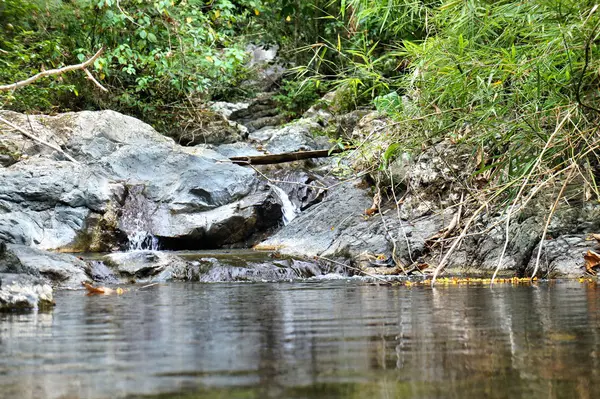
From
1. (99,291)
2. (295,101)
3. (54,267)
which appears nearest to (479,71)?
(99,291)

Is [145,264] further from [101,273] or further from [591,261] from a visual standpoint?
[591,261]

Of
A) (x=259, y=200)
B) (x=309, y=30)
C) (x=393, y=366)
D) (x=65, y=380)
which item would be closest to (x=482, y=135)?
(x=393, y=366)

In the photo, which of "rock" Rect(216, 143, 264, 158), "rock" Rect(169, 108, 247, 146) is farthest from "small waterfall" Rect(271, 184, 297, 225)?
"rock" Rect(169, 108, 247, 146)

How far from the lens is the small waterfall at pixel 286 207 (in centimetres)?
1105

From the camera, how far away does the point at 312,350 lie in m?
1.90

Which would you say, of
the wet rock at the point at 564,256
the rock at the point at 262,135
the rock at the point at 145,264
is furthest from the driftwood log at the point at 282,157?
the wet rock at the point at 564,256

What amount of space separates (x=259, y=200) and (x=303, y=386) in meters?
9.37

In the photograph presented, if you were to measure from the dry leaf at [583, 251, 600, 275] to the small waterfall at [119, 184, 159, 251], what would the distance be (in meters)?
6.36

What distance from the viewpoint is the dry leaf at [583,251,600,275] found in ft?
17.9

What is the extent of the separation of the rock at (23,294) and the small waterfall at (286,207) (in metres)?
7.21

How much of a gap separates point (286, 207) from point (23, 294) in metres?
7.69

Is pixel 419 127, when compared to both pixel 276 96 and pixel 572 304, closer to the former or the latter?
pixel 572 304

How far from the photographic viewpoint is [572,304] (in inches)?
125

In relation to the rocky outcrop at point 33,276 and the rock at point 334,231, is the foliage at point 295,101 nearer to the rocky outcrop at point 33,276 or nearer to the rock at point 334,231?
the rock at point 334,231
